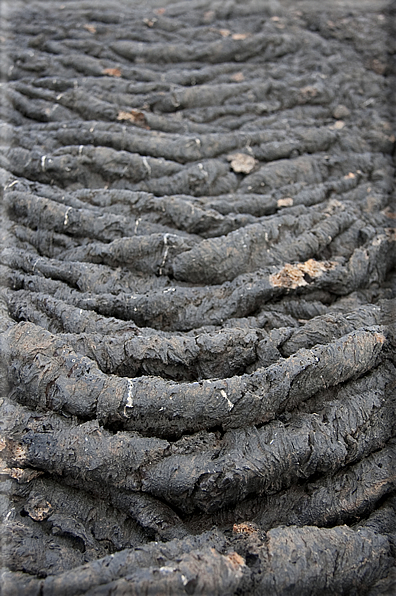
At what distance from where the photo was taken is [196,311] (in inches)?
91.3

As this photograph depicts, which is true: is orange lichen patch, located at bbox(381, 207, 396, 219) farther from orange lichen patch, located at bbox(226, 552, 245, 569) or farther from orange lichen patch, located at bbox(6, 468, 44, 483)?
orange lichen patch, located at bbox(6, 468, 44, 483)

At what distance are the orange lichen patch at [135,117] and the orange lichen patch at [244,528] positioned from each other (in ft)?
8.81

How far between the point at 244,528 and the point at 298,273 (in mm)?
1297

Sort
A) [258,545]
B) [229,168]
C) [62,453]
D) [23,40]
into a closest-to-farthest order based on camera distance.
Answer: [258,545]
[62,453]
[229,168]
[23,40]

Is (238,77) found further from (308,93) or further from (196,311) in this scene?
(196,311)

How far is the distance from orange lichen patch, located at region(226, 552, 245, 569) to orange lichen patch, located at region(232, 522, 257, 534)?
6.0 inches

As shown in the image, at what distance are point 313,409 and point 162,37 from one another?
11.3 ft

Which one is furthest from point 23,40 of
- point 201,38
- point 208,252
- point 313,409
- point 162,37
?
point 313,409

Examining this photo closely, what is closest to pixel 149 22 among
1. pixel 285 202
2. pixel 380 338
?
pixel 285 202

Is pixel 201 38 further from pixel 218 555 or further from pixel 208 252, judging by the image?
pixel 218 555

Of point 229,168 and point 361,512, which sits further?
point 229,168

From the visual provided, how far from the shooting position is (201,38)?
386 cm

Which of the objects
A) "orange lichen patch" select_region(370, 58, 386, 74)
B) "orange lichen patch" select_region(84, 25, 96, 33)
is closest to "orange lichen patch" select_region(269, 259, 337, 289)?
"orange lichen patch" select_region(370, 58, 386, 74)

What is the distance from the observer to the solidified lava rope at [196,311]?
5.65ft
